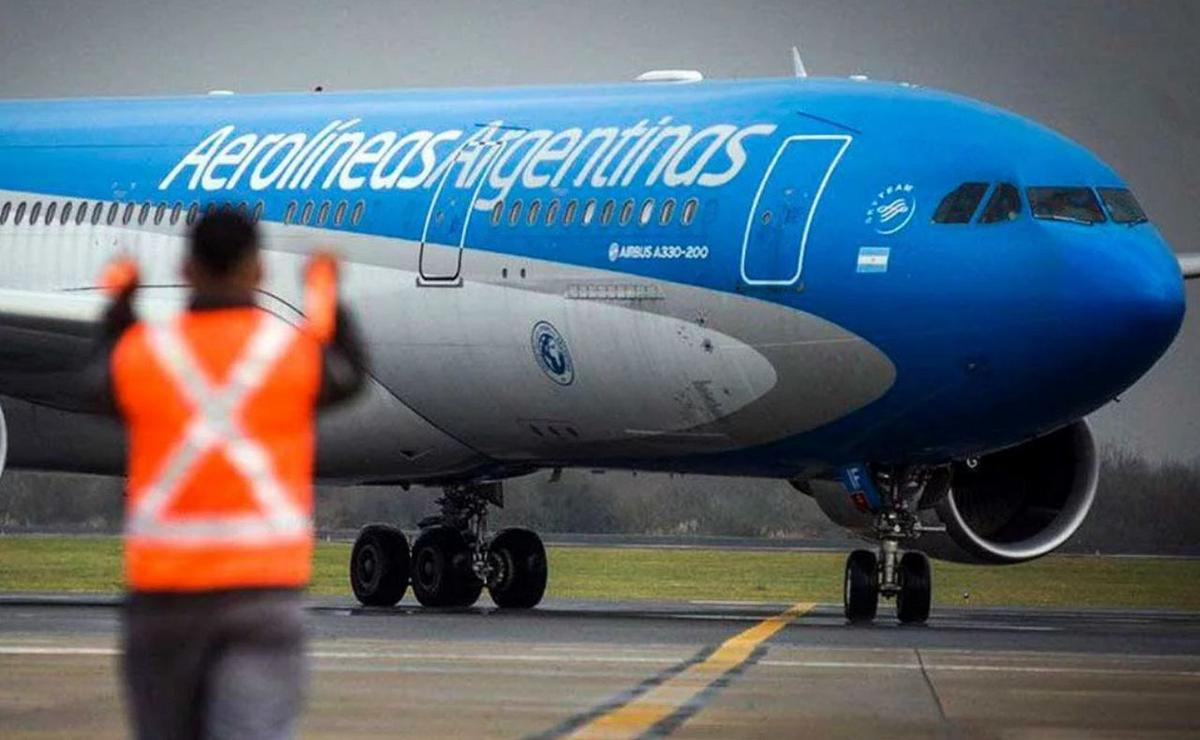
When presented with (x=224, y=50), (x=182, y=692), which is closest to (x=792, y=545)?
(x=182, y=692)

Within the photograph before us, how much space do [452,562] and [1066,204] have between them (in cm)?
703

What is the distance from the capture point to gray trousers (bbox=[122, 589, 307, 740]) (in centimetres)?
773

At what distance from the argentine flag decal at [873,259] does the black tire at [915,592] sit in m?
2.33

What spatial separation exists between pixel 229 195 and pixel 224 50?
107446mm

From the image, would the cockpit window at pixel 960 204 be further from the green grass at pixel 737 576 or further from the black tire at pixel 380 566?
the green grass at pixel 737 576

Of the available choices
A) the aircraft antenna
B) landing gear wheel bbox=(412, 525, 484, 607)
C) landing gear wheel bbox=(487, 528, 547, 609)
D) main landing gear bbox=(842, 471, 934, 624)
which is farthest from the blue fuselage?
landing gear wheel bbox=(487, 528, 547, 609)

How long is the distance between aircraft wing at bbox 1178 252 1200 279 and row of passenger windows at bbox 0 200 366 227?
721cm

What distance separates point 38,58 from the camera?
217 feet

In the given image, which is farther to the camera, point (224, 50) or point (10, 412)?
point (224, 50)

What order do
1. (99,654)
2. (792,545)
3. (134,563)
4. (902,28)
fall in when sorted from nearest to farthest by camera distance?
1. (134,563)
2. (99,654)
3. (792,545)
4. (902,28)

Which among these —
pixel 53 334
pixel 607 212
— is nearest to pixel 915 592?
pixel 607 212

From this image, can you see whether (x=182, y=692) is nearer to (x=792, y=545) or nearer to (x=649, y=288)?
(x=649, y=288)

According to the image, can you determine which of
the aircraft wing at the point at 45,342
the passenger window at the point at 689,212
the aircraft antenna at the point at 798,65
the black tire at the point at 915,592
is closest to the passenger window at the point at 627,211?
the passenger window at the point at 689,212

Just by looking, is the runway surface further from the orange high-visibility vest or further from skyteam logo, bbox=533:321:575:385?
the orange high-visibility vest
